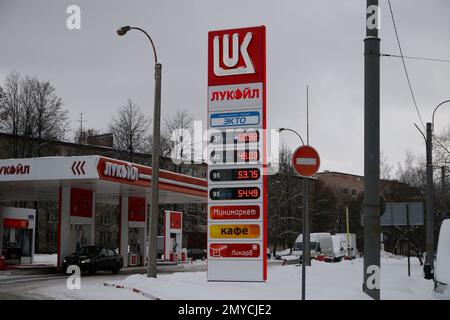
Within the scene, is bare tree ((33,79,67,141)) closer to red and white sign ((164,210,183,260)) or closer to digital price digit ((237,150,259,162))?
red and white sign ((164,210,183,260))

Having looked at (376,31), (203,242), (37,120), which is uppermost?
(37,120)

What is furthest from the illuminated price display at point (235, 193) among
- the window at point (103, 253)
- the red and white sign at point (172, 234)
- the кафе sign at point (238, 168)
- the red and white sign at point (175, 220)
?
the red and white sign at point (175, 220)

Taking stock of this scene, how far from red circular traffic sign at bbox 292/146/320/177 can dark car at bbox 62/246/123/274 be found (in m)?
17.7

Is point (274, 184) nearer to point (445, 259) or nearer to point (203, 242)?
point (203, 242)

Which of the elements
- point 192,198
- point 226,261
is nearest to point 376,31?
point 226,261

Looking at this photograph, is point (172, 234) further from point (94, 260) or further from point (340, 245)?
point (94, 260)

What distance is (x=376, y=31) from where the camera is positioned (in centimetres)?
1505

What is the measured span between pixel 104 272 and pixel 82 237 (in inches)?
158

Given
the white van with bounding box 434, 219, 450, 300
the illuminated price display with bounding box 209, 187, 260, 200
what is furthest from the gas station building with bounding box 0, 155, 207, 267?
the white van with bounding box 434, 219, 450, 300

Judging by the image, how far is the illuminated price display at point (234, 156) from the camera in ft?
57.4

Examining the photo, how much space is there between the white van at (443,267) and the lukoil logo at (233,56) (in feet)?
21.4

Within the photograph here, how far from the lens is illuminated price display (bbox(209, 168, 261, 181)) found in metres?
17.6

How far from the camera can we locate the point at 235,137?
17672mm

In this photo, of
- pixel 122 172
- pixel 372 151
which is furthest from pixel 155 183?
pixel 372 151
